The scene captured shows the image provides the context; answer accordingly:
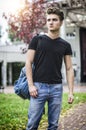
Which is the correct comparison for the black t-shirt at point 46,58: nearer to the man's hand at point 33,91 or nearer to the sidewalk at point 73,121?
the man's hand at point 33,91

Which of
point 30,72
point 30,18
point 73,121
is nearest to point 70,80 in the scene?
point 30,72

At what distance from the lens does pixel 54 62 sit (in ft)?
16.4

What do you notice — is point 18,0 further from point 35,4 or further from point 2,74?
point 2,74

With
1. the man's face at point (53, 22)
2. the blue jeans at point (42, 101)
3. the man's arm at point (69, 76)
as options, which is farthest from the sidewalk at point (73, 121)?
the man's face at point (53, 22)

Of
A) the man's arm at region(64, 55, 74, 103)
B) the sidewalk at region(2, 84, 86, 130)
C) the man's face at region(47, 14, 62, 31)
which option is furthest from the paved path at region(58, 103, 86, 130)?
the man's face at region(47, 14, 62, 31)

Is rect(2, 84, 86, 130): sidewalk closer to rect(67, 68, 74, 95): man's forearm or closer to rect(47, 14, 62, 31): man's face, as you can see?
rect(67, 68, 74, 95): man's forearm

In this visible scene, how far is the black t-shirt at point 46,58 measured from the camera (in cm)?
495

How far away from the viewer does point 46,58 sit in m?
4.95

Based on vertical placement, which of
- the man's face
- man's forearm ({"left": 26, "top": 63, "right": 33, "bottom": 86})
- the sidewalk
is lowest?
the sidewalk

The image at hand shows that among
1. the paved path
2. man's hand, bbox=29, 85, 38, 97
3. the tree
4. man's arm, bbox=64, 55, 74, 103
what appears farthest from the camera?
the tree

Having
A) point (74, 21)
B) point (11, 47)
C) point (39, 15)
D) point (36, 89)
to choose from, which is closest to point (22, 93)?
point (36, 89)

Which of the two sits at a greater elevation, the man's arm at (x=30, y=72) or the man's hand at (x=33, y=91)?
the man's arm at (x=30, y=72)

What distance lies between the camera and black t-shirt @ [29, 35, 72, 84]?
4945 millimetres

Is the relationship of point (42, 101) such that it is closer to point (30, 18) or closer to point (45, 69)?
point (45, 69)
